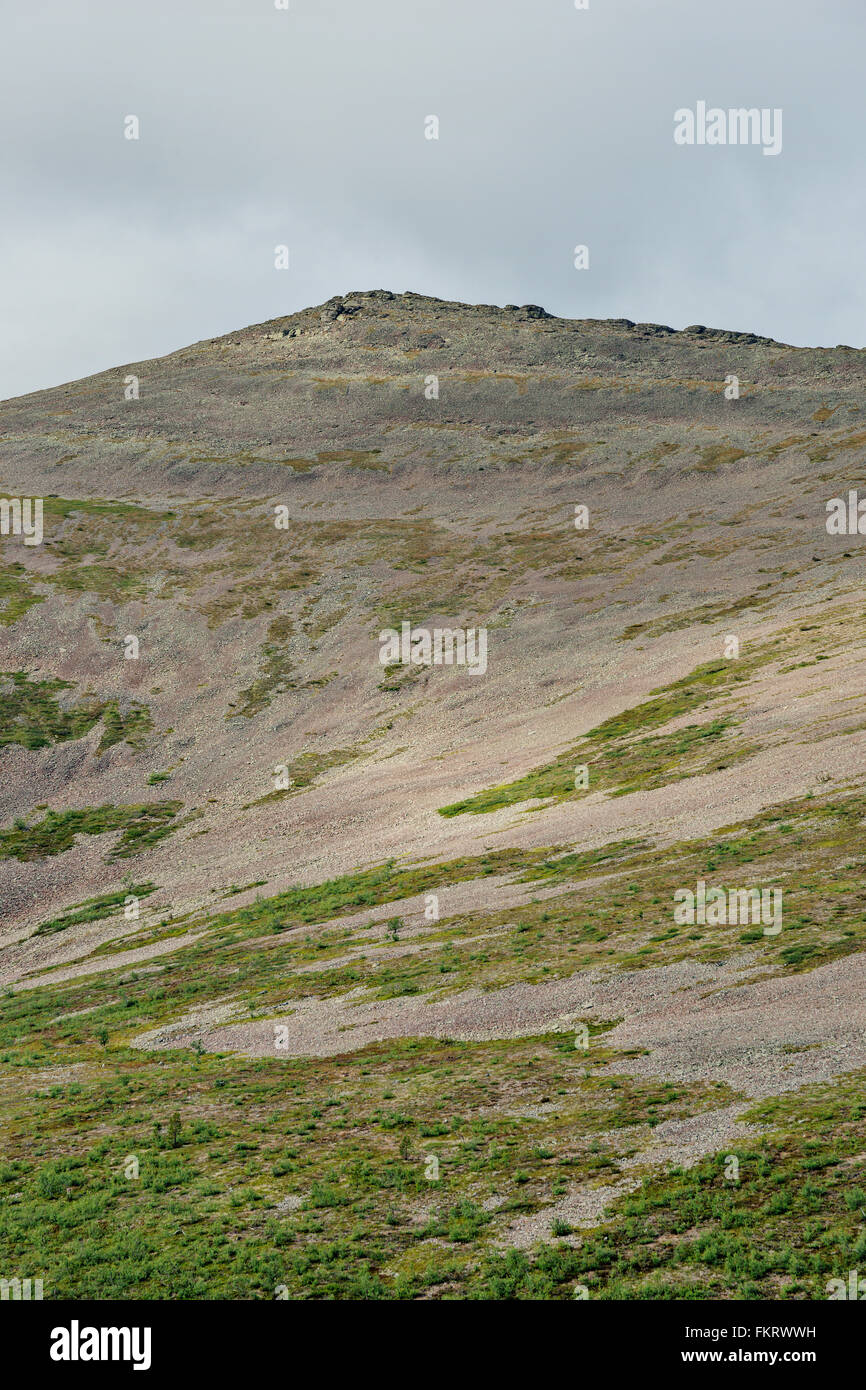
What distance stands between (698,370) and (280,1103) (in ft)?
564

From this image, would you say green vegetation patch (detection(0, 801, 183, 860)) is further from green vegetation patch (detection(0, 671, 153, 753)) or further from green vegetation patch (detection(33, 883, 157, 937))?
green vegetation patch (detection(0, 671, 153, 753))

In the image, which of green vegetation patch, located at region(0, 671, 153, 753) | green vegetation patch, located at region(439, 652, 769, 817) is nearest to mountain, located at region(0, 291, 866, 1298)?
green vegetation patch, located at region(439, 652, 769, 817)

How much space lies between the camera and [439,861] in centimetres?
4647

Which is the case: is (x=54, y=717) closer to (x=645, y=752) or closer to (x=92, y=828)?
(x=92, y=828)

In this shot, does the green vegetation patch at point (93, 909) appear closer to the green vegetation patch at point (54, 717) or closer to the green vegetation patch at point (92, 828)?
the green vegetation patch at point (92, 828)

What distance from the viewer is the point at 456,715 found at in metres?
74.7

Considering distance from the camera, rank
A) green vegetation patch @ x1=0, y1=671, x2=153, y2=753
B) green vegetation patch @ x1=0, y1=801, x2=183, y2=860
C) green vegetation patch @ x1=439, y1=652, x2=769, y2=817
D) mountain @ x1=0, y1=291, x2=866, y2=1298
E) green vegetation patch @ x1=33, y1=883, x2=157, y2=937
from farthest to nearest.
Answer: green vegetation patch @ x1=0, y1=671, x2=153, y2=753
green vegetation patch @ x1=0, y1=801, x2=183, y2=860
green vegetation patch @ x1=33, y1=883, x2=157, y2=937
green vegetation patch @ x1=439, y1=652, x2=769, y2=817
mountain @ x1=0, y1=291, x2=866, y2=1298

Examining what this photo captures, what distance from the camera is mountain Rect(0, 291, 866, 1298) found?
1862 centimetres

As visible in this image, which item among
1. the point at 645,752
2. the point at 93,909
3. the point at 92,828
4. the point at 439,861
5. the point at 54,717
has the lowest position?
the point at 93,909

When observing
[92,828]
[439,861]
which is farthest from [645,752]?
[92,828]

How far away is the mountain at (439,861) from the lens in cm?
1862

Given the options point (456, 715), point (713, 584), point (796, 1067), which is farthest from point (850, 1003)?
point (713, 584)

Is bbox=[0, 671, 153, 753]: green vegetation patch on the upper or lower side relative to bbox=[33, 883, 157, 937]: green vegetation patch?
upper
